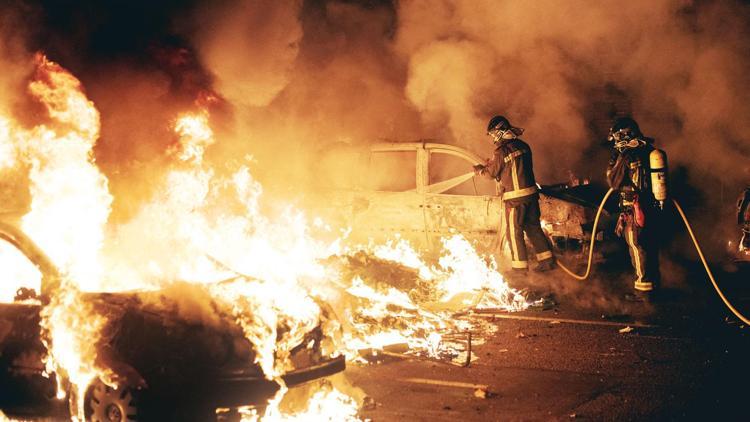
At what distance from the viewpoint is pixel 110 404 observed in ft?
14.2

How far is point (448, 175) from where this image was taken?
32.9ft

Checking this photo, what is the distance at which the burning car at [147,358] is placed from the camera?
166 inches

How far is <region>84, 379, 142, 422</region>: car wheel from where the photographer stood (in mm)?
4234

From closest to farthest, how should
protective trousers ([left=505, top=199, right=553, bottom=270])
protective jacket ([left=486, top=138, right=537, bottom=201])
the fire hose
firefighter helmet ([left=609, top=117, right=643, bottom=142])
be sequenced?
the fire hose < firefighter helmet ([left=609, top=117, right=643, bottom=142]) < protective trousers ([left=505, top=199, right=553, bottom=270]) < protective jacket ([left=486, top=138, right=537, bottom=201])

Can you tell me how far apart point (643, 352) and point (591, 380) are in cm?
109

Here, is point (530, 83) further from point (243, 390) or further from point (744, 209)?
point (243, 390)

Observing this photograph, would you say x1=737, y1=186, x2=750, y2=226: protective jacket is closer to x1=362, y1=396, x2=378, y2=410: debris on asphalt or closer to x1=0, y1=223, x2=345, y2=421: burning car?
x1=362, y1=396, x2=378, y2=410: debris on asphalt

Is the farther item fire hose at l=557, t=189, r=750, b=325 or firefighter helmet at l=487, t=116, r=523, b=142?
firefighter helmet at l=487, t=116, r=523, b=142

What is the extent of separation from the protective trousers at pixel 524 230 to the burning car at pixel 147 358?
15.5ft

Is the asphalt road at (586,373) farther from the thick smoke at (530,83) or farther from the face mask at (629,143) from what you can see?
the thick smoke at (530,83)

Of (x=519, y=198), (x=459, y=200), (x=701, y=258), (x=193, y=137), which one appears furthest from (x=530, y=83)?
(x=193, y=137)

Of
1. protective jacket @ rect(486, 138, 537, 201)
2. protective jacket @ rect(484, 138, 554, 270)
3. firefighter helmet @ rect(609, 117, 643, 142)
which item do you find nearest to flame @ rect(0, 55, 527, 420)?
protective jacket @ rect(484, 138, 554, 270)

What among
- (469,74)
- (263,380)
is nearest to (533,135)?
(469,74)

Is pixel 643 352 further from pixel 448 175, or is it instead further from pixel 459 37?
pixel 459 37
